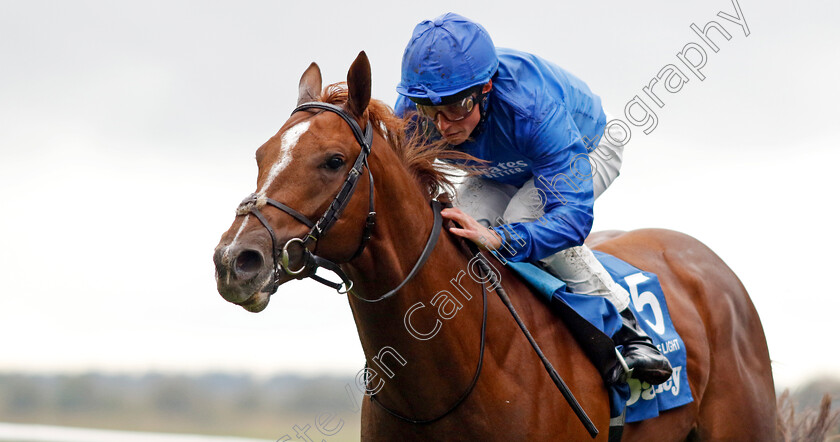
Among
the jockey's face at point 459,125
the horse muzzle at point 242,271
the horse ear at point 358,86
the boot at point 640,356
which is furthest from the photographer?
the boot at point 640,356

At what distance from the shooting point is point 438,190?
9.20 ft

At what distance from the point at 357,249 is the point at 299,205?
25 centimetres

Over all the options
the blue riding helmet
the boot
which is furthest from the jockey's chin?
the boot

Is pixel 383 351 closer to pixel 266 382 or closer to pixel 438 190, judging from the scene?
pixel 438 190

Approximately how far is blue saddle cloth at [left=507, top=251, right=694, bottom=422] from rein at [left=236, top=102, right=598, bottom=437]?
0.29 metres

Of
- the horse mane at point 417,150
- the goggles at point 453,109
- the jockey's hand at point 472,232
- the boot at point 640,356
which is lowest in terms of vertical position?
the boot at point 640,356

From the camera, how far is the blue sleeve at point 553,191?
9.16 feet

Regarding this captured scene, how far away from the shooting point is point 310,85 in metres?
2.64

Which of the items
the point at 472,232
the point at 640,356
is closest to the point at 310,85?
the point at 472,232

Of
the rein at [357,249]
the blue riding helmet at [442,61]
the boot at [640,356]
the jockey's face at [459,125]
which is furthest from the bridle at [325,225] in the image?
the boot at [640,356]

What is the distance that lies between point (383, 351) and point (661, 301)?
65.3 inches

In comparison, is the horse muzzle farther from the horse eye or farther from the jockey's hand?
the jockey's hand

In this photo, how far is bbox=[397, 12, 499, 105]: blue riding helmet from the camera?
107 inches

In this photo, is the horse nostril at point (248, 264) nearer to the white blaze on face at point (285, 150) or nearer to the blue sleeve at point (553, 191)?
the white blaze on face at point (285, 150)
